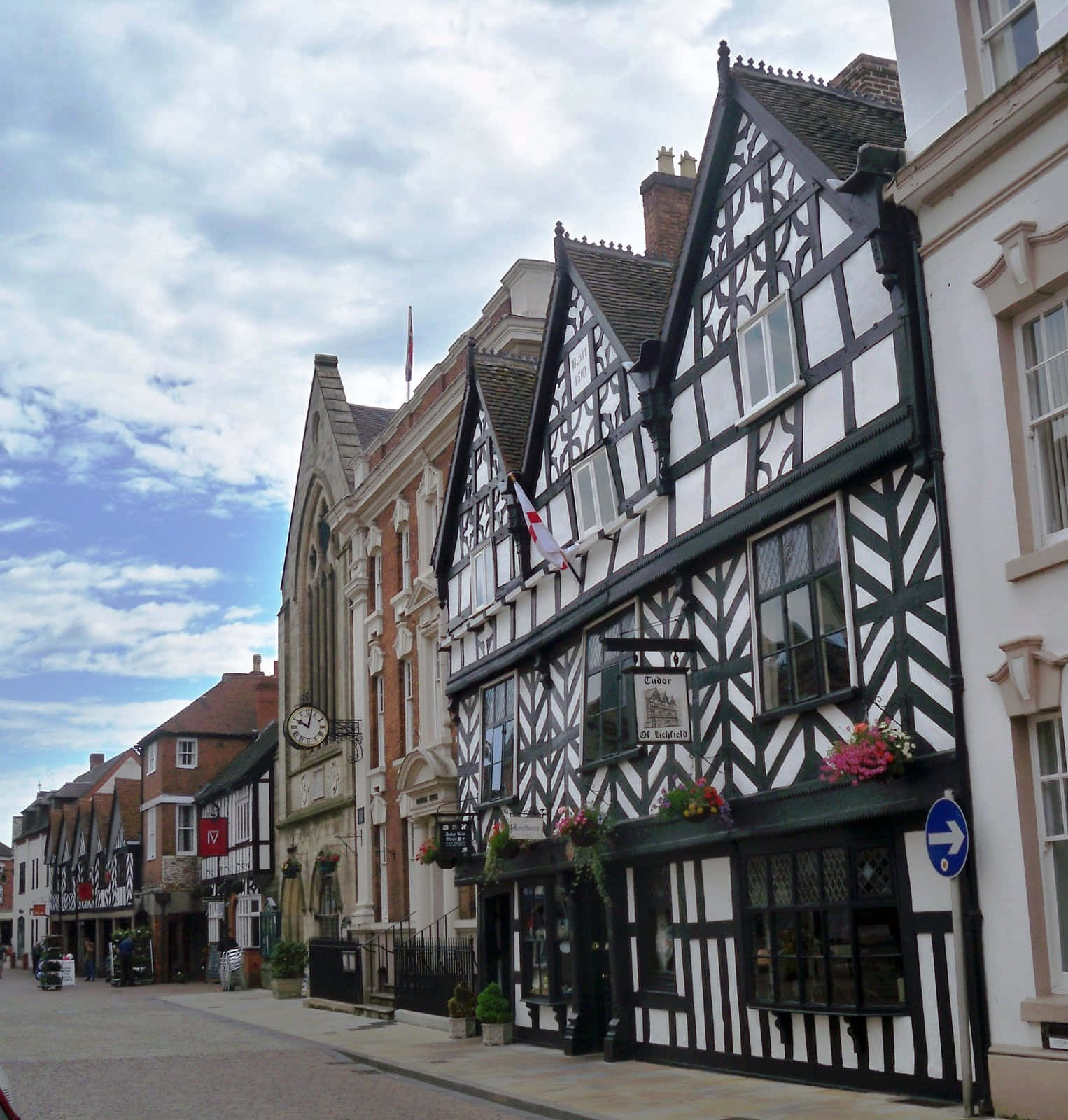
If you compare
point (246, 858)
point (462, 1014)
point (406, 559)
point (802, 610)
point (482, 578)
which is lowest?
point (462, 1014)

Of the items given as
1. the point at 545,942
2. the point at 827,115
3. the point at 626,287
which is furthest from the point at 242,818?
the point at 827,115

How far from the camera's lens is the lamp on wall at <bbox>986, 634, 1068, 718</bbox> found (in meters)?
10.3

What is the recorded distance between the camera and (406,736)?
29.1 m

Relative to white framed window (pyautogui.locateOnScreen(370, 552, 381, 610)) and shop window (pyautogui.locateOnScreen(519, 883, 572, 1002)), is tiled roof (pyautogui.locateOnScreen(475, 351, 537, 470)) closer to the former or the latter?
shop window (pyautogui.locateOnScreen(519, 883, 572, 1002))

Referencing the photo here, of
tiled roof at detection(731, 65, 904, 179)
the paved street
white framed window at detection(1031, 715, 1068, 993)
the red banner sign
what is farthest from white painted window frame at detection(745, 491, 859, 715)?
the red banner sign

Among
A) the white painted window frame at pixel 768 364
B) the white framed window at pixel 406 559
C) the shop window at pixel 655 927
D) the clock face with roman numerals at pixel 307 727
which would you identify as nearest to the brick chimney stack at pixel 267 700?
the clock face with roman numerals at pixel 307 727

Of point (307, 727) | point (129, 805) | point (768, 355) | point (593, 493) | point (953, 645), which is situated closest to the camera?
point (953, 645)

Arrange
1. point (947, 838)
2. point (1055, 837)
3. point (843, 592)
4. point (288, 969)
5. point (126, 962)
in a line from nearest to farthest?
point (1055, 837) → point (947, 838) → point (843, 592) → point (288, 969) → point (126, 962)

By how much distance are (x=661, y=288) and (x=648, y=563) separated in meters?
4.97

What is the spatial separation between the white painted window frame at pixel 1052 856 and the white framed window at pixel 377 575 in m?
22.3

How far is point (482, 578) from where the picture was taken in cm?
2253

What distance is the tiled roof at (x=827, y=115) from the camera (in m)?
13.8

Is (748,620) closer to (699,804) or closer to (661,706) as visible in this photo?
(661,706)

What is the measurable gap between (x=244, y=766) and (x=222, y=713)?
9350mm
